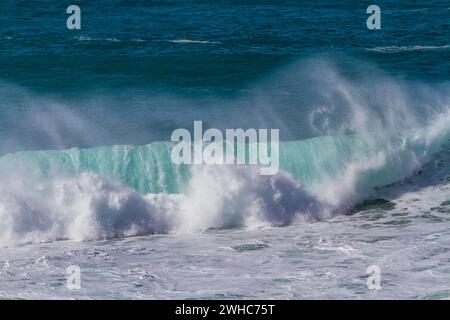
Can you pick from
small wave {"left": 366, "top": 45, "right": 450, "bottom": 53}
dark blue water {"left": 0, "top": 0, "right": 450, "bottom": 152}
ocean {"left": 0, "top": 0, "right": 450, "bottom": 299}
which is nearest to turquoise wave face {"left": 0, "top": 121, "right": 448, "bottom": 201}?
ocean {"left": 0, "top": 0, "right": 450, "bottom": 299}

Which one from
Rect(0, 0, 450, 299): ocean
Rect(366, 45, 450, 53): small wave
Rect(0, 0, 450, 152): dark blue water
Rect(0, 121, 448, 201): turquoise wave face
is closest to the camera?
Rect(0, 0, 450, 299): ocean

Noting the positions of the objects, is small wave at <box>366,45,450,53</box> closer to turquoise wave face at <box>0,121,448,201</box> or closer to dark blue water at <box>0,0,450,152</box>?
dark blue water at <box>0,0,450,152</box>

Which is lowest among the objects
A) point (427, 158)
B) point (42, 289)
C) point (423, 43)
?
point (42, 289)

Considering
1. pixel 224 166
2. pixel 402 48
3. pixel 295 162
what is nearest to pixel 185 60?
pixel 402 48

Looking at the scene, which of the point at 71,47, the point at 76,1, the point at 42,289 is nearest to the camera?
the point at 42,289

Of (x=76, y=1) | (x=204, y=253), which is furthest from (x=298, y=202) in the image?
(x=76, y=1)

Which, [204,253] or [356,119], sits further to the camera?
[356,119]

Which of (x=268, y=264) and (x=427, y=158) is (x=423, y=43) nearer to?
(x=427, y=158)
